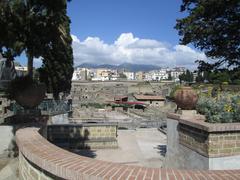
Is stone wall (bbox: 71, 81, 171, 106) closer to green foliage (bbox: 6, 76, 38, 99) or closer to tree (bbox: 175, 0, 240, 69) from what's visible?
tree (bbox: 175, 0, 240, 69)

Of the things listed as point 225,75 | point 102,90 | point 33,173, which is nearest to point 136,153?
point 225,75

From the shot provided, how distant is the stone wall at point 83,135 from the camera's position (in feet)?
39.0

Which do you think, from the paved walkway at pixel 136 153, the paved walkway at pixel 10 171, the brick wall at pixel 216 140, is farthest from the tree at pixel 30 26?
the paved walkway at pixel 136 153

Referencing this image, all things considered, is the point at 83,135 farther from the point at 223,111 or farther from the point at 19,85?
the point at 223,111

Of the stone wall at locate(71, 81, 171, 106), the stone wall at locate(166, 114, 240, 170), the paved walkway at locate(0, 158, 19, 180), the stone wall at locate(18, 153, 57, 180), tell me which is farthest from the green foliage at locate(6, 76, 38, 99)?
the stone wall at locate(71, 81, 171, 106)

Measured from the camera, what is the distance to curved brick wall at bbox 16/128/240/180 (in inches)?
111

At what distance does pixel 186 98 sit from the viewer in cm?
702

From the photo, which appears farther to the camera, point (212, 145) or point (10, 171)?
point (10, 171)

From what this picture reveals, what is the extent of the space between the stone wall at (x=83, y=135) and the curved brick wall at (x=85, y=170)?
8.01 m

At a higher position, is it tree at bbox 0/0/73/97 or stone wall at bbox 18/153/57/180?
tree at bbox 0/0/73/97

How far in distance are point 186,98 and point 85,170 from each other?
456cm

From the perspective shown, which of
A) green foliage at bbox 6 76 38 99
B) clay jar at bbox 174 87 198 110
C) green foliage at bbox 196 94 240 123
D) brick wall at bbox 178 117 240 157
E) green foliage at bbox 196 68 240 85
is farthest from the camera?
green foliage at bbox 196 68 240 85

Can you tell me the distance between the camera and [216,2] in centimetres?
1065

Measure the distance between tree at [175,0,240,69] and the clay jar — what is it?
187 inches
